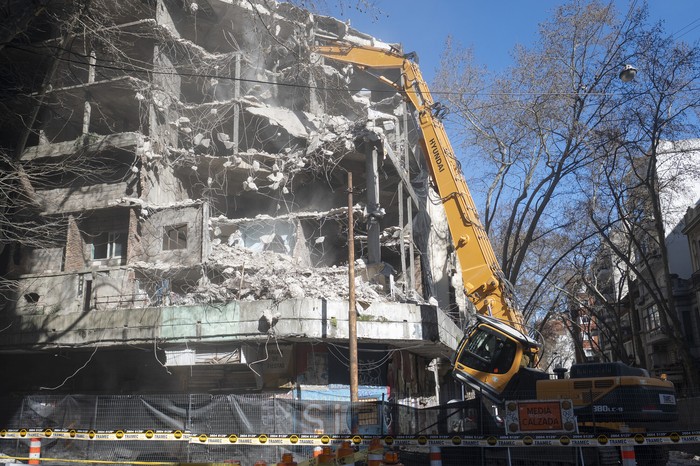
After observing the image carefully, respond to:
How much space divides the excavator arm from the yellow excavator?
0.07 feet

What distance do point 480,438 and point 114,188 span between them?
16.7 metres

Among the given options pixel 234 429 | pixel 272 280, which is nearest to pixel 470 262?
pixel 272 280

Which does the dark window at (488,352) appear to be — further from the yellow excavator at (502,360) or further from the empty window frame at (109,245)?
the empty window frame at (109,245)

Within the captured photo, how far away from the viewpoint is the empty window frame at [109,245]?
21.4 metres

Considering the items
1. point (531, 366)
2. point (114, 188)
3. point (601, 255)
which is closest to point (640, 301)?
point (601, 255)

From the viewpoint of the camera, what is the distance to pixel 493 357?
1295 cm

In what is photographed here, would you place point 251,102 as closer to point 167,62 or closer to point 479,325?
point 167,62

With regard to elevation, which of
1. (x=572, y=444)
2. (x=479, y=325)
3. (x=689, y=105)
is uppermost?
(x=689, y=105)

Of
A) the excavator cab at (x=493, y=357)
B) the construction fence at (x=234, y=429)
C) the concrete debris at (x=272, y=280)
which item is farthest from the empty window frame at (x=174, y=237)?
the excavator cab at (x=493, y=357)

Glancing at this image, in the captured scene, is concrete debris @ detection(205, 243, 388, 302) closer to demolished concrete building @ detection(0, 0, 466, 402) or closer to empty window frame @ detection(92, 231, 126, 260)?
demolished concrete building @ detection(0, 0, 466, 402)

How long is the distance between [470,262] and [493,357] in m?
4.36

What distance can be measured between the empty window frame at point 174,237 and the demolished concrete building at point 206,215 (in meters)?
0.05

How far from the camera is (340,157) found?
70.8 feet

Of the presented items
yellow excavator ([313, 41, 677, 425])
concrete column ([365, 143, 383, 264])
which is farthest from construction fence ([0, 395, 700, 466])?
concrete column ([365, 143, 383, 264])
